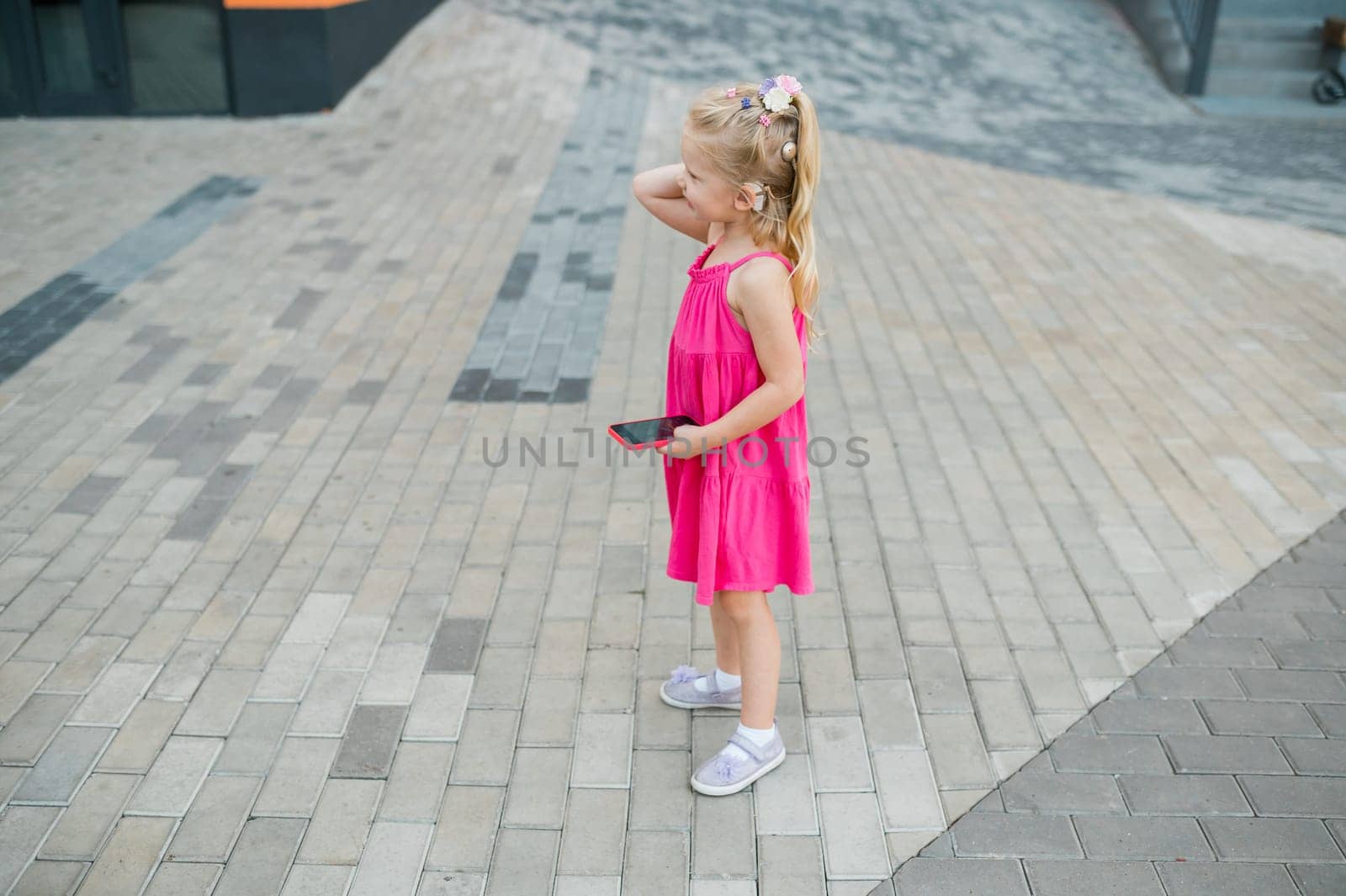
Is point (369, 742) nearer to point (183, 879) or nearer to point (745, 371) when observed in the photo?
point (183, 879)

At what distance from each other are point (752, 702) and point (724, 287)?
1104 millimetres

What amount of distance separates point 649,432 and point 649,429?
13 millimetres

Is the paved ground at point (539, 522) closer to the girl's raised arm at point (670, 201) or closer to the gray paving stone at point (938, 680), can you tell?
the gray paving stone at point (938, 680)

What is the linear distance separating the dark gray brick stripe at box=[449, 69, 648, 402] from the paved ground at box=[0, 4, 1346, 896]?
1.7 inches

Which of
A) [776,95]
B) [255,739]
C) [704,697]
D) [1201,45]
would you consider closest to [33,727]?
[255,739]

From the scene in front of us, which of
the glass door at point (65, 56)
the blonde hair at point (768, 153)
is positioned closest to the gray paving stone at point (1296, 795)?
the blonde hair at point (768, 153)

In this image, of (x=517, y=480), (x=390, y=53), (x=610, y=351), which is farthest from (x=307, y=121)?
(x=517, y=480)

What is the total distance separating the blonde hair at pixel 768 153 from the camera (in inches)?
100

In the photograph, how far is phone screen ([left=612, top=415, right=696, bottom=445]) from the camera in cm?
276

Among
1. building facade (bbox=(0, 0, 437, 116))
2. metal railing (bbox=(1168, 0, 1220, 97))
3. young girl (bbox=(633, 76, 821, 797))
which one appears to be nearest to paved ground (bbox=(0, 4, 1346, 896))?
young girl (bbox=(633, 76, 821, 797))

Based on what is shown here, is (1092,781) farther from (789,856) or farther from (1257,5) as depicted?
(1257,5)

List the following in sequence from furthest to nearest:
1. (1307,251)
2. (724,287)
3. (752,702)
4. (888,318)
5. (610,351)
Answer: (1307,251), (888,318), (610,351), (752,702), (724,287)

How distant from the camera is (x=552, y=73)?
10844mm

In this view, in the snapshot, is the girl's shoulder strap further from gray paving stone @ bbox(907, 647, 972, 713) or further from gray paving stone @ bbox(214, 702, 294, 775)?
gray paving stone @ bbox(214, 702, 294, 775)
